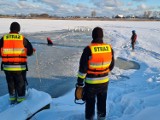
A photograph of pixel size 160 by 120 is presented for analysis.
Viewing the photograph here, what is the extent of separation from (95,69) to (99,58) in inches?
7.7

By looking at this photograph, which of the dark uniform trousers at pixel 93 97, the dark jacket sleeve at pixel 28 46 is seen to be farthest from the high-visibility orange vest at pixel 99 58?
the dark jacket sleeve at pixel 28 46

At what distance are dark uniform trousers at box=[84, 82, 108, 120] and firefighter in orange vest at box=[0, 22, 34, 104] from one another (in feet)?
5.24

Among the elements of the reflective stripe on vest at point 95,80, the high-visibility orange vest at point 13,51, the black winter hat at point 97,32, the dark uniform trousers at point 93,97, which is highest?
the black winter hat at point 97,32

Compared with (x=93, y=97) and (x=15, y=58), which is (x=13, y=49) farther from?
(x=93, y=97)

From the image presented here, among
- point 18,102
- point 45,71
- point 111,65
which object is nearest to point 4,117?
point 18,102

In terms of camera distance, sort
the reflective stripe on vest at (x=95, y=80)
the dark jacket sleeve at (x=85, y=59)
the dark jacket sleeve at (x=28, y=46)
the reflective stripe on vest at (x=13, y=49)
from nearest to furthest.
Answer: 1. the dark jacket sleeve at (x=85, y=59)
2. the reflective stripe on vest at (x=95, y=80)
3. the reflective stripe on vest at (x=13, y=49)
4. the dark jacket sleeve at (x=28, y=46)

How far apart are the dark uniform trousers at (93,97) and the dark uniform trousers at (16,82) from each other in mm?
1598

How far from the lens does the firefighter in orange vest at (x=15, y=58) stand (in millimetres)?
5875

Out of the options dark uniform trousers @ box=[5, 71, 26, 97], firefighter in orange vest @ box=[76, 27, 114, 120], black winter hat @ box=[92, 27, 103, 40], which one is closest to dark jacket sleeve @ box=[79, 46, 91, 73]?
firefighter in orange vest @ box=[76, 27, 114, 120]

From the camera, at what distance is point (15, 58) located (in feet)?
19.7

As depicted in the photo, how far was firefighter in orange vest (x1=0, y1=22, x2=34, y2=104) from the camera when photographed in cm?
588

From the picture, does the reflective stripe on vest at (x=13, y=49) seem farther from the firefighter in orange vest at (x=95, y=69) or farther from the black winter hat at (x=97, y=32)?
the black winter hat at (x=97, y=32)

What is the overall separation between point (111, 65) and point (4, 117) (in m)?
2.11

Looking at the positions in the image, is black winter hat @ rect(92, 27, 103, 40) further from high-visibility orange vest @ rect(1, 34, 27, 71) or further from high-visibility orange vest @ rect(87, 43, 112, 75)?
high-visibility orange vest @ rect(1, 34, 27, 71)
